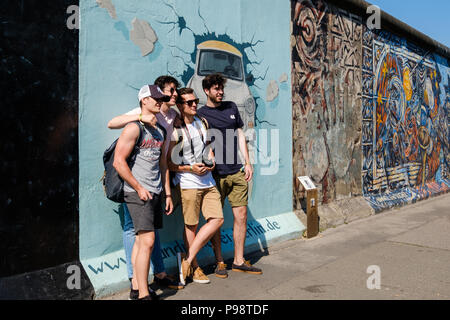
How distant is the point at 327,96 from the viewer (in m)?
6.69

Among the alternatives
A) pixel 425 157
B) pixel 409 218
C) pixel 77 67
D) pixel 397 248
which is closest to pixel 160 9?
pixel 77 67

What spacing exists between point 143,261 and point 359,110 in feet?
18.1

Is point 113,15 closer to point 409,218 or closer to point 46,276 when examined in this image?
point 46,276

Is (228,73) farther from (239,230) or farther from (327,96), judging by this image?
(327,96)

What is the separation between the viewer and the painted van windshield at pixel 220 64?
15.0ft

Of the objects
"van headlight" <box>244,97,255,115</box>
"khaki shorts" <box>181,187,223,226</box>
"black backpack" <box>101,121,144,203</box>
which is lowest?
"khaki shorts" <box>181,187,223,226</box>

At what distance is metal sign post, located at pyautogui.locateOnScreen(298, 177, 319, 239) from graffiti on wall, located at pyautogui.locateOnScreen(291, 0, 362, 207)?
31 cm

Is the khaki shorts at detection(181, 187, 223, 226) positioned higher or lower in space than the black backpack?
lower

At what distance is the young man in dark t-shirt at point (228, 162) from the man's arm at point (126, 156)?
1.08m

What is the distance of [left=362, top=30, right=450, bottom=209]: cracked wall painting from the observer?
25.4 ft

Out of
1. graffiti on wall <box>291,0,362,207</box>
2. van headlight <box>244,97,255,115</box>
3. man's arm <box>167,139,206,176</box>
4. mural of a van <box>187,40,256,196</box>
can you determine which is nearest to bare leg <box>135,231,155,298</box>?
man's arm <box>167,139,206,176</box>

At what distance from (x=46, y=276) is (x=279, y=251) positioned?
2.74 m

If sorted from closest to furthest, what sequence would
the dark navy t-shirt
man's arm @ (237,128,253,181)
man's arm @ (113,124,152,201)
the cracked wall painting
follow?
1. man's arm @ (113,124,152,201)
2. the dark navy t-shirt
3. man's arm @ (237,128,253,181)
4. the cracked wall painting

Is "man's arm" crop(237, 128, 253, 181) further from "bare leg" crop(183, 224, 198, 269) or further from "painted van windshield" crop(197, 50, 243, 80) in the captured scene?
"painted van windshield" crop(197, 50, 243, 80)
